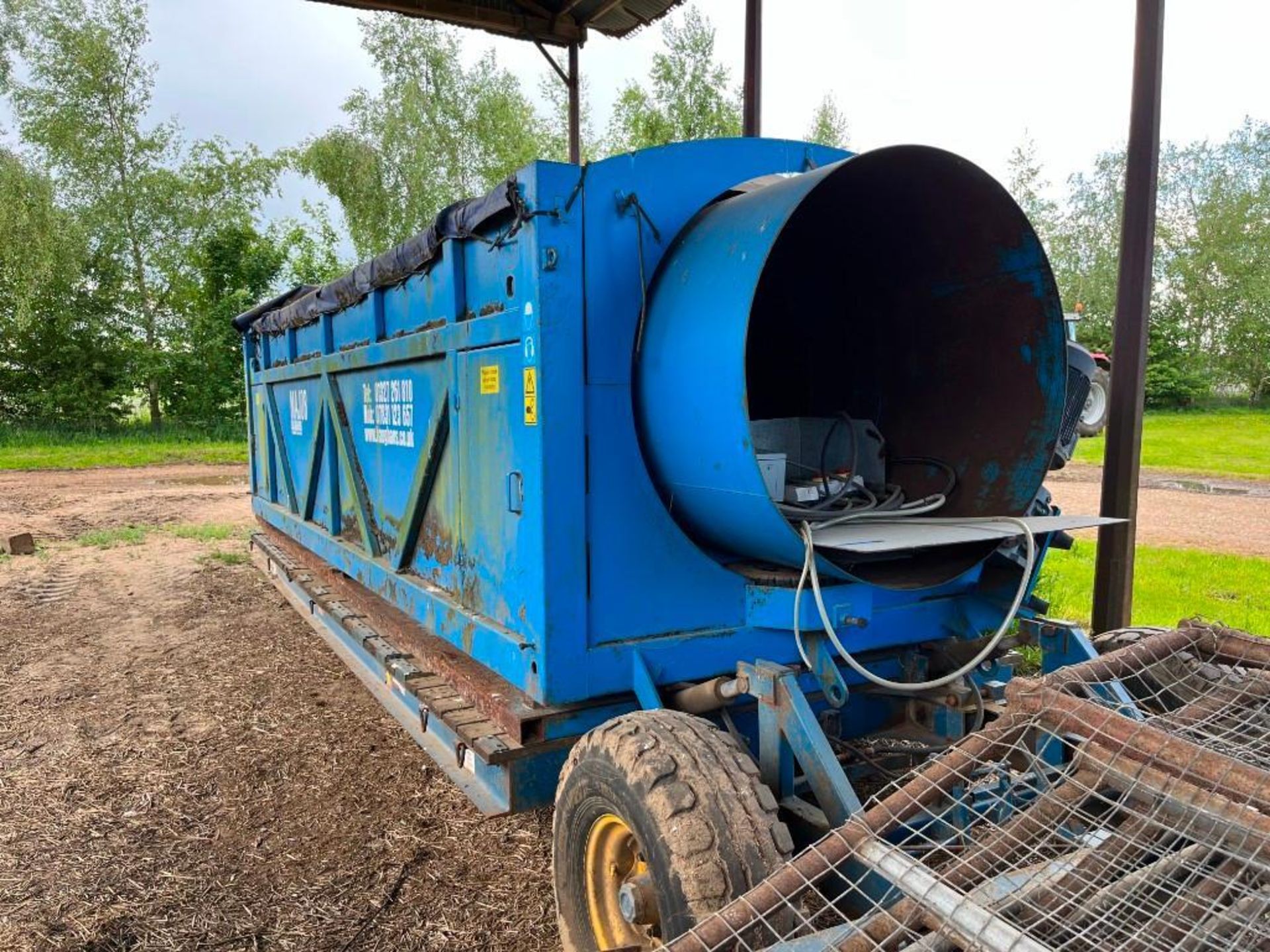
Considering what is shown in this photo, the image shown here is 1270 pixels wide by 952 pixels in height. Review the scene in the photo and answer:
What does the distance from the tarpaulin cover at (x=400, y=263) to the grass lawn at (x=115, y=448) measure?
17.3m

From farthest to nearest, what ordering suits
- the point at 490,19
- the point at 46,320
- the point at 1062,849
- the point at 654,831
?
the point at 46,320
the point at 490,19
the point at 654,831
the point at 1062,849

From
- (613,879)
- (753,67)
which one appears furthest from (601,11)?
(613,879)

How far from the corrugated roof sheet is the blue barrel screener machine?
5054mm

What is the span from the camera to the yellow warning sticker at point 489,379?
3090 millimetres

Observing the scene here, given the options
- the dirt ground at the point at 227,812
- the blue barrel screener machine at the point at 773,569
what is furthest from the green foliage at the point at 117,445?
the blue barrel screener machine at the point at 773,569

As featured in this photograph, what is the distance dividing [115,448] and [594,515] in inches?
996

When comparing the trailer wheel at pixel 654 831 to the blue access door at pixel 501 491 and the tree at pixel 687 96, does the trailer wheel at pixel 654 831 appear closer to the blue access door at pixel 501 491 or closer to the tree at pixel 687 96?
the blue access door at pixel 501 491

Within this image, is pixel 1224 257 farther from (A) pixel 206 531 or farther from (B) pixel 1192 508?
(A) pixel 206 531

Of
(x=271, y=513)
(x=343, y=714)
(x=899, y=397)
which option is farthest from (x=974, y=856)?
(x=271, y=513)

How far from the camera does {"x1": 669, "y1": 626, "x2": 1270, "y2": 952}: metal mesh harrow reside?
1.62 meters

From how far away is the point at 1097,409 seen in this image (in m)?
5.09

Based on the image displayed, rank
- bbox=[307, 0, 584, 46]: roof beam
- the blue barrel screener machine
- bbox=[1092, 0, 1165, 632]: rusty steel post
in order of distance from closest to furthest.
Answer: the blue barrel screener machine
bbox=[1092, 0, 1165, 632]: rusty steel post
bbox=[307, 0, 584, 46]: roof beam

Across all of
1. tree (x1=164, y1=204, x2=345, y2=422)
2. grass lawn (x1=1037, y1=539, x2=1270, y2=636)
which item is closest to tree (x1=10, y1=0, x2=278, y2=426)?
tree (x1=164, y1=204, x2=345, y2=422)

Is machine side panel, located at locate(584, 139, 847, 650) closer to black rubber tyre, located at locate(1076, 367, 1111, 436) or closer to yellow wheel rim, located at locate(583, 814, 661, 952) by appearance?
yellow wheel rim, located at locate(583, 814, 661, 952)
